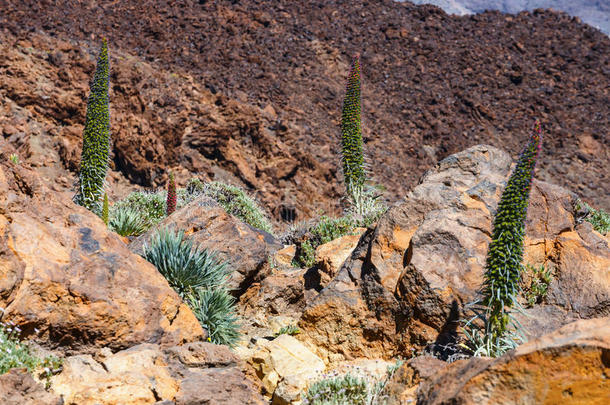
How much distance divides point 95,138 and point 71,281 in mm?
4672

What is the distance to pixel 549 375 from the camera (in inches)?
109

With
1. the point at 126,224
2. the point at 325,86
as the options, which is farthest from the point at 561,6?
the point at 126,224

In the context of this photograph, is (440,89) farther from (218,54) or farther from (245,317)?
(245,317)

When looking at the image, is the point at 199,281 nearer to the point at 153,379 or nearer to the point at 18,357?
the point at 153,379

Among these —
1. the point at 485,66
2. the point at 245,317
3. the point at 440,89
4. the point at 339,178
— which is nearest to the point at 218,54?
the point at 339,178

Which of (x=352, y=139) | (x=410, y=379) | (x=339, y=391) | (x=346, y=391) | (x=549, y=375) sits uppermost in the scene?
(x=549, y=375)

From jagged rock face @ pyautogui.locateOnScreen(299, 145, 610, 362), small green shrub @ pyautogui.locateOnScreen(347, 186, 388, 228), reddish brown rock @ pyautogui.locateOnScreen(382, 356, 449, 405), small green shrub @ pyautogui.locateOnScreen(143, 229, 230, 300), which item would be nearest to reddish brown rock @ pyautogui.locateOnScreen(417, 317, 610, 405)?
reddish brown rock @ pyautogui.locateOnScreen(382, 356, 449, 405)

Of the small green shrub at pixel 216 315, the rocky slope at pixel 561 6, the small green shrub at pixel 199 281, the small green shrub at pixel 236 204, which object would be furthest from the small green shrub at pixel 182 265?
the rocky slope at pixel 561 6

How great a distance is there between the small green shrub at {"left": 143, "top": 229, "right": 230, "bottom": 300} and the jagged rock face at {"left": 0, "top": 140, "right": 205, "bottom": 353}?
28.1 inches

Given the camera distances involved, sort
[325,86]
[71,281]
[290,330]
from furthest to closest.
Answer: [325,86], [290,330], [71,281]

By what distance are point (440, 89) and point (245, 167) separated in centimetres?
1570

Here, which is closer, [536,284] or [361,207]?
[536,284]

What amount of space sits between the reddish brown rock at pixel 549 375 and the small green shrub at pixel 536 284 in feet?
8.28

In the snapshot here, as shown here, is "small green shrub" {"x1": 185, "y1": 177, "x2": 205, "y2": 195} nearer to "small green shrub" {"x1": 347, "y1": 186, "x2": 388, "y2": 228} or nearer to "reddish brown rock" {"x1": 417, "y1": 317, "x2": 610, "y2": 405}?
"small green shrub" {"x1": 347, "y1": 186, "x2": 388, "y2": 228}
